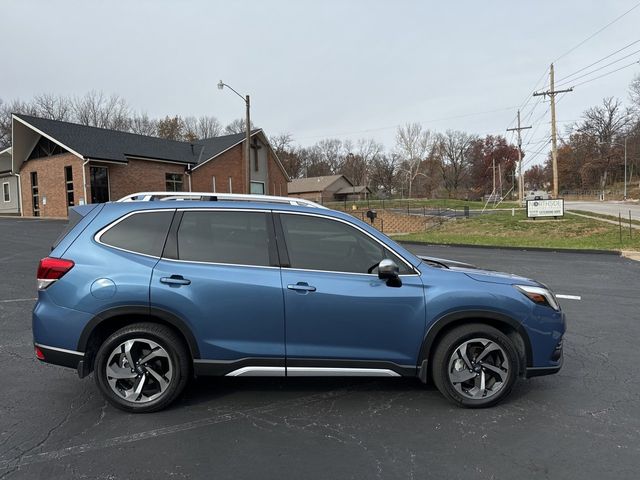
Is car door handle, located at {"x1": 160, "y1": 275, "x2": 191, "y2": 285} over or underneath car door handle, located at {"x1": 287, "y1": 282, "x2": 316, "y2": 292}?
over

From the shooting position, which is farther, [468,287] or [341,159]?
[341,159]

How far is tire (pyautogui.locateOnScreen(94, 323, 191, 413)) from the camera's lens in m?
3.64

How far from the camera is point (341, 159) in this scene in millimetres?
111750

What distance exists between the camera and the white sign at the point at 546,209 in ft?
80.7

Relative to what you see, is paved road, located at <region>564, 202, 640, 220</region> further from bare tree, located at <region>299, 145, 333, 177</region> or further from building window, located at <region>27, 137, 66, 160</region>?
bare tree, located at <region>299, 145, 333, 177</region>

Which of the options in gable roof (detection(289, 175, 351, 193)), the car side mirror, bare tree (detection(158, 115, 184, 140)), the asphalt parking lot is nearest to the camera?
the asphalt parking lot

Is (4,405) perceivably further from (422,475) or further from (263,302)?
(422,475)

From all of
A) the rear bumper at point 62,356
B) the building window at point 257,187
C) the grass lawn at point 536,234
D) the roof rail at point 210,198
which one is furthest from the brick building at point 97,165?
the rear bumper at point 62,356

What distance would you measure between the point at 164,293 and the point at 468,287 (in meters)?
2.44

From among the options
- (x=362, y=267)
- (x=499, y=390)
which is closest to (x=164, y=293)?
(x=362, y=267)

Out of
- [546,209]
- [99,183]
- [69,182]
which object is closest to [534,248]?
[546,209]

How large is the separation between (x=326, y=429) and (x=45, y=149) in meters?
33.9

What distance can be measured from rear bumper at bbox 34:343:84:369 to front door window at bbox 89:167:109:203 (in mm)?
27337

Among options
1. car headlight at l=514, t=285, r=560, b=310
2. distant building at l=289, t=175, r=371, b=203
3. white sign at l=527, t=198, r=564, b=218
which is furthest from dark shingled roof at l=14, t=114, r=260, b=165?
distant building at l=289, t=175, r=371, b=203
